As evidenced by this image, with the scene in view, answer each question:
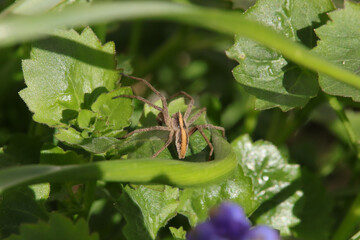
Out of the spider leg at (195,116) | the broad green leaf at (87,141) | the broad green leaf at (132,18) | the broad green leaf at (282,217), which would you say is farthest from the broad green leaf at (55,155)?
the broad green leaf at (282,217)

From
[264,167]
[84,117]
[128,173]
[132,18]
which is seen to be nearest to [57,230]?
[128,173]

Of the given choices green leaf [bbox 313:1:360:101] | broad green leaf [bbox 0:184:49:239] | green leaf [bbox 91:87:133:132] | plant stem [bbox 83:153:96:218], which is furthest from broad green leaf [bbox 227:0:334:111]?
broad green leaf [bbox 0:184:49:239]

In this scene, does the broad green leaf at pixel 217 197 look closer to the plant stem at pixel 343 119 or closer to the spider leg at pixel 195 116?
the spider leg at pixel 195 116

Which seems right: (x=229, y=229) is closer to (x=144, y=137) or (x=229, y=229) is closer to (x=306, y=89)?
(x=144, y=137)

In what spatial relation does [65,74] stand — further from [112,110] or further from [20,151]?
[20,151]

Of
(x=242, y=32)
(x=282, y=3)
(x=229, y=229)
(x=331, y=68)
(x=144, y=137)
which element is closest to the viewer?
(x=229, y=229)

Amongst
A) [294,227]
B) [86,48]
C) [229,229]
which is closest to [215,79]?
[294,227]
